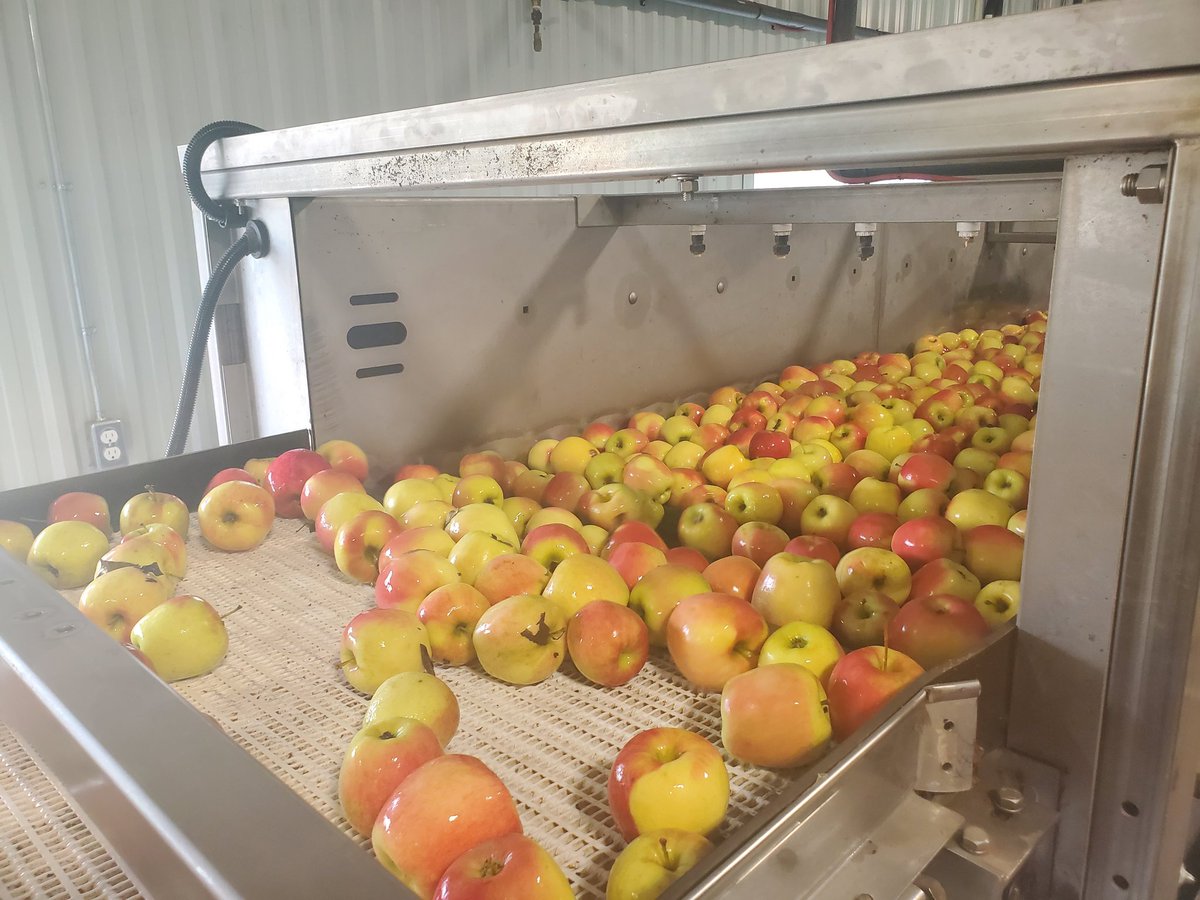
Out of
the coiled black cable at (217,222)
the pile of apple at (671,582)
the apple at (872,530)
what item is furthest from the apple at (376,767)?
the coiled black cable at (217,222)

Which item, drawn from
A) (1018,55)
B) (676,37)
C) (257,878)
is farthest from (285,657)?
(676,37)

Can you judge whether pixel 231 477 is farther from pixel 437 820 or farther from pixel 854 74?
pixel 854 74

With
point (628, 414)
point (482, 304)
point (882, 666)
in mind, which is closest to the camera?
point (882, 666)

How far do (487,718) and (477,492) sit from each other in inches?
26.1

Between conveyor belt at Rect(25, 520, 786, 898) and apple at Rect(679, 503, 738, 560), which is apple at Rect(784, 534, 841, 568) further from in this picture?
conveyor belt at Rect(25, 520, 786, 898)

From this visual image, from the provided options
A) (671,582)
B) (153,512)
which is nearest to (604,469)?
(671,582)

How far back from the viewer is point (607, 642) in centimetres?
114

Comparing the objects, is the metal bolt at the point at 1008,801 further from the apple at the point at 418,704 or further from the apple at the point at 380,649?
the apple at the point at 380,649

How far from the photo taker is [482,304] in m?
1.92

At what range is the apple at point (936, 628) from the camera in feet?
3.53

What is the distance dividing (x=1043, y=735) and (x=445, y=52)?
3.38 m

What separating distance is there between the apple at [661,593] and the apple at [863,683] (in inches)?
10.8

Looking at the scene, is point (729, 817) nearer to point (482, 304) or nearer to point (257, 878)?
point (257, 878)

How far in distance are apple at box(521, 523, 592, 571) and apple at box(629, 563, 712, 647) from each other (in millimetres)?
159
